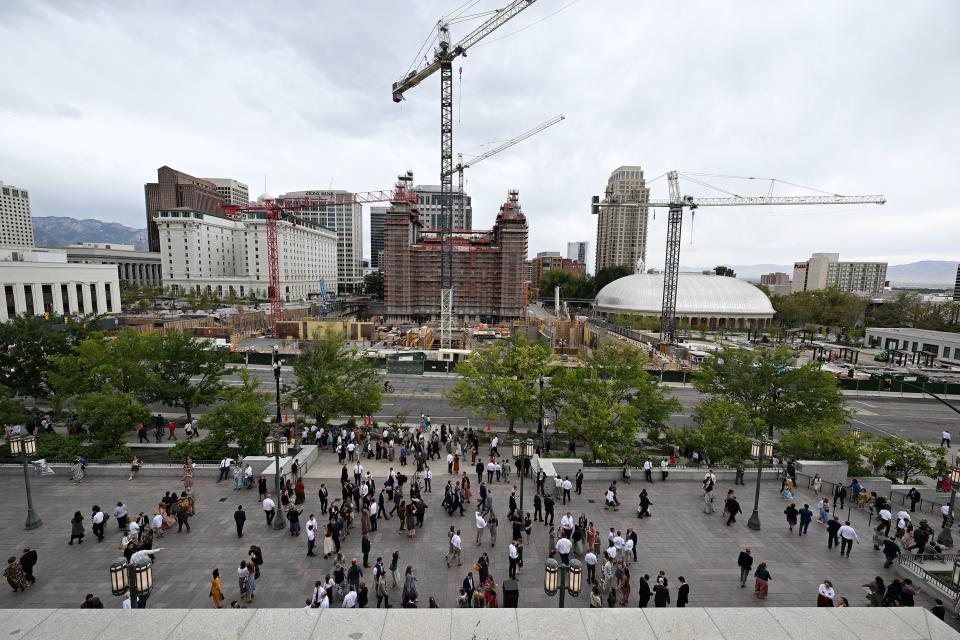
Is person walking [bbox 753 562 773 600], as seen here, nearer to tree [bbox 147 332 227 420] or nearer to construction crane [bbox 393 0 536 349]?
tree [bbox 147 332 227 420]

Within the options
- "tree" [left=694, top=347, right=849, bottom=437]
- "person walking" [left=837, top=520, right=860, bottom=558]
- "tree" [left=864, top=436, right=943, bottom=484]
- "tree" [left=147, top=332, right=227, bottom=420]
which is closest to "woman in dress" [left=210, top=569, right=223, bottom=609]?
"tree" [left=147, top=332, right=227, bottom=420]

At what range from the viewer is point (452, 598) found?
12.6 m

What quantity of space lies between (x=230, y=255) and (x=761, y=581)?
7061 inches

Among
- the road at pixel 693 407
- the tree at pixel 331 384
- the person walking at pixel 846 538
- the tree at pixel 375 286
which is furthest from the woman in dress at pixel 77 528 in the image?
the tree at pixel 375 286

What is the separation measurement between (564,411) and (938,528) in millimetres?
15845

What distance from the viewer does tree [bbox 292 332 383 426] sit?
25.6m

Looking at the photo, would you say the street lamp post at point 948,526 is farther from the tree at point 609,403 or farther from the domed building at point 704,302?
the domed building at point 704,302

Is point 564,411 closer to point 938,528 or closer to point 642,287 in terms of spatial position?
point 938,528

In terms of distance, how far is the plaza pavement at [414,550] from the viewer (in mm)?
12898

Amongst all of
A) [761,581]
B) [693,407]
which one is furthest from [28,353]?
[693,407]

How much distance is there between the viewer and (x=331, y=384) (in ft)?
84.6

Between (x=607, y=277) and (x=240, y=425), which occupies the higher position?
(x=607, y=277)

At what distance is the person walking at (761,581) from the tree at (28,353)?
3786cm

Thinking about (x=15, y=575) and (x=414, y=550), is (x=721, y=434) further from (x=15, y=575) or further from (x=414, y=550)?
(x=15, y=575)
